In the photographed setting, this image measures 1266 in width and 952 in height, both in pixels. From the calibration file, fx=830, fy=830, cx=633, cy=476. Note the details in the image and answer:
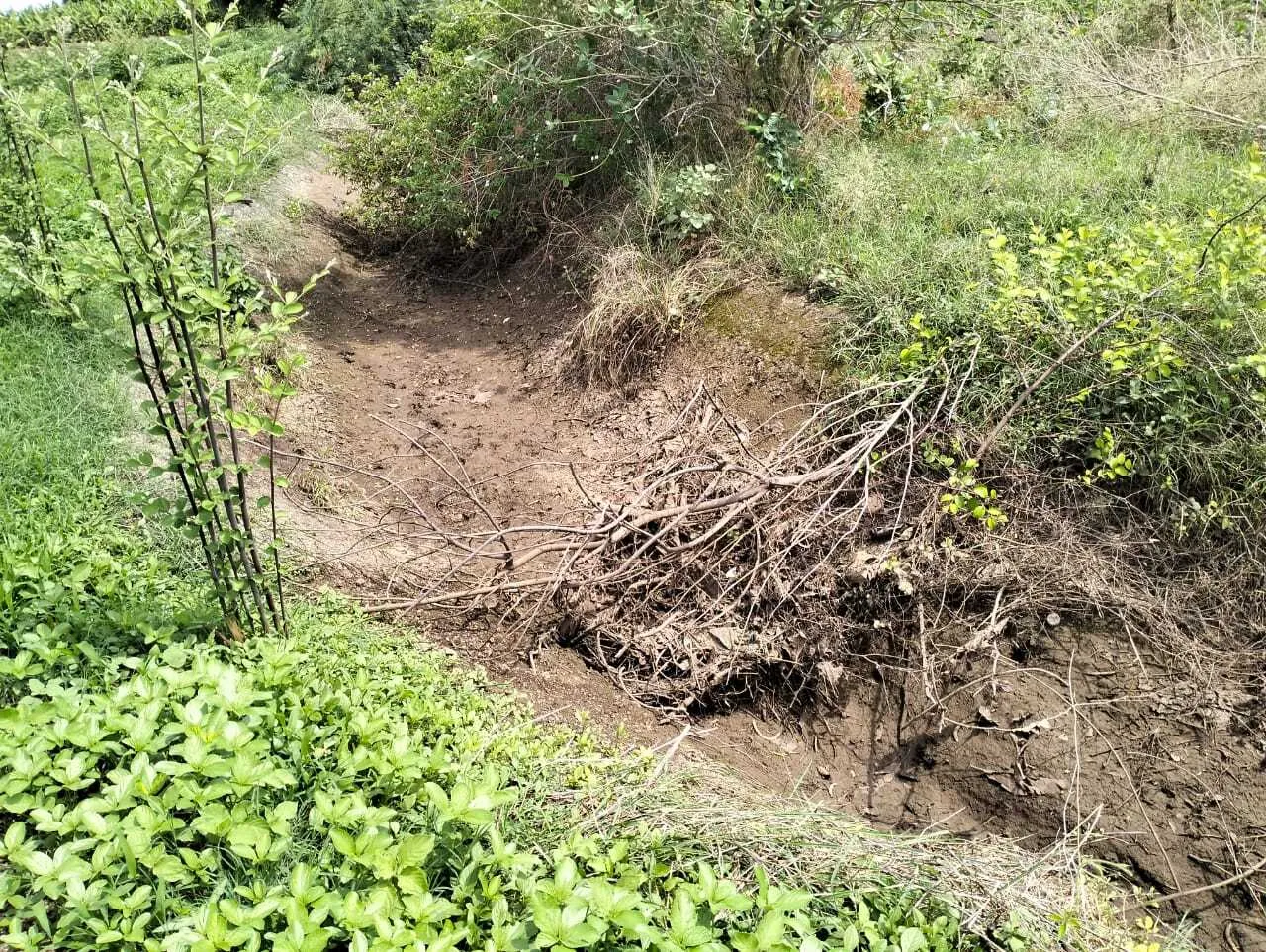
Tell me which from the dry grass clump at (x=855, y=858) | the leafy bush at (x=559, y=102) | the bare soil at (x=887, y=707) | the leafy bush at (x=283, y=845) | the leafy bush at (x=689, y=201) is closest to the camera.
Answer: the leafy bush at (x=283, y=845)

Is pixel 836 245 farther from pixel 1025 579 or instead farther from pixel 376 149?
pixel 376 149

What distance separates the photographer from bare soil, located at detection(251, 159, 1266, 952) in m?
2.93

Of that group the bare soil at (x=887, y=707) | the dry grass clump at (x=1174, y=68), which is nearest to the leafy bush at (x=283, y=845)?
the bare soil at (x=887, y=707)

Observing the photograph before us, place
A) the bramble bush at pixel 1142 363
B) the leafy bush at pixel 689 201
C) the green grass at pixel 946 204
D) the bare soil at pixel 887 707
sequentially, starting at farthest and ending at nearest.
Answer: the leafy bush at pixel 689 201 → the green grass at pixel 946 204 → the bramble bush at pixel 1142 363 → the bare soil at pixel 887 707

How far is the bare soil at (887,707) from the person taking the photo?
293cm

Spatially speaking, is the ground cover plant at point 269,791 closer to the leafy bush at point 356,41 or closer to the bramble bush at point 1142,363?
the bramble bush at point 1142,363

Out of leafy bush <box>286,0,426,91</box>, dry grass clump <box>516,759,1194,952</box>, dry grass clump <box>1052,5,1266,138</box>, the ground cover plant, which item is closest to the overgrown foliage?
the ground cover plant

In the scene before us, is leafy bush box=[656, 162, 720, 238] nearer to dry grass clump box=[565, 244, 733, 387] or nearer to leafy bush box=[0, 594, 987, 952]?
dry grass clump box=[565, 244, 733, 387]

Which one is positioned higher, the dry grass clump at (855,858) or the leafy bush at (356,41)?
the leafy bush at (356,41)

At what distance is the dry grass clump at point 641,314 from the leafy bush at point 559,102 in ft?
3.68

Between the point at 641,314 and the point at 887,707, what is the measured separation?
9.74 feet

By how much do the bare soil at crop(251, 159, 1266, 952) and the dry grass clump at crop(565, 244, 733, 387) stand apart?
0.17 m

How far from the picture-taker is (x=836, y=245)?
197 inches

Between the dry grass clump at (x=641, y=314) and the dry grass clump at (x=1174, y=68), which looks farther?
the dry grass clump at (x=1174, y=68)
